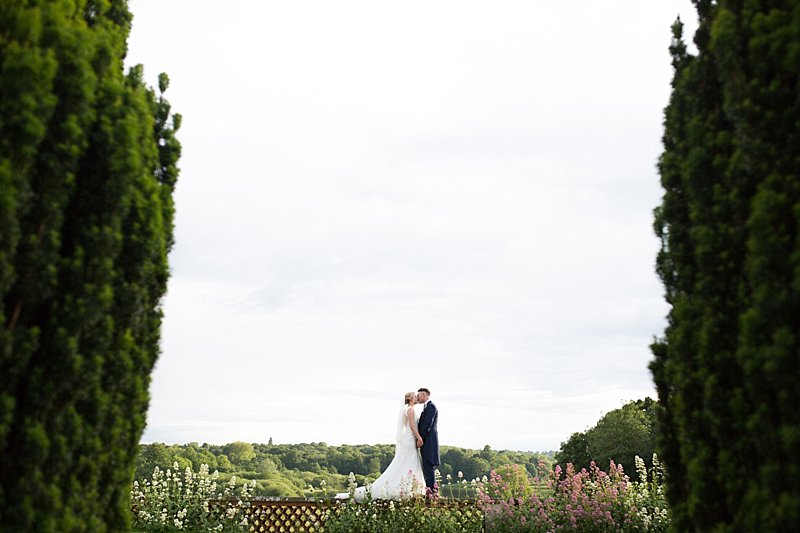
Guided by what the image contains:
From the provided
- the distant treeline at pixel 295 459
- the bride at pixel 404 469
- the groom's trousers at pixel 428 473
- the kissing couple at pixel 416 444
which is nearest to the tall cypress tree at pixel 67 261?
the bride at pixel 404 469

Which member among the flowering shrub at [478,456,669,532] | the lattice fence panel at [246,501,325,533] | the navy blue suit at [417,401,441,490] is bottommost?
the lattice fence panel at [246,501,325,533]

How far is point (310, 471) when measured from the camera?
30484mm

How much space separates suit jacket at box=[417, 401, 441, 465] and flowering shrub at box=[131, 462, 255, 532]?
3.46 m

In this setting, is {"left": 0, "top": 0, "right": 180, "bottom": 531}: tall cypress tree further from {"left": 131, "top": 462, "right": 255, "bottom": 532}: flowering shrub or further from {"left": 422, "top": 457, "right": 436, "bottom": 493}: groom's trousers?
{"left": 422, "top": 457, "right": 436, "bottom": 493}: groom's trousers

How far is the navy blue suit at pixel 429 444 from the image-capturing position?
13.6 m

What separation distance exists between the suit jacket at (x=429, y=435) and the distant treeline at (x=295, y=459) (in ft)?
48.8

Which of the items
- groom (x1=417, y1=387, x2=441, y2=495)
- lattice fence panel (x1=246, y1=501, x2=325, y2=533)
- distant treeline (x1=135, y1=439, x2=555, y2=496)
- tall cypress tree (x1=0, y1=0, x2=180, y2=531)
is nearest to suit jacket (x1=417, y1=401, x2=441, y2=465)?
groom (x1=417, y1=387, x2=441, y2=495)

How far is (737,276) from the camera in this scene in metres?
4.76

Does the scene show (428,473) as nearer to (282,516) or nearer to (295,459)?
(282,516)

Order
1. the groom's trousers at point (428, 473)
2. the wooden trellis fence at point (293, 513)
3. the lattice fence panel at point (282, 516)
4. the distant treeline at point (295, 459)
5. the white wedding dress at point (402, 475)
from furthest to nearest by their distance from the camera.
→ the distant treeline at point (295, 459)
the groom's trousers at point (428, 473)
the lattice fence panel at point (282, 516)
the white wedding dress at point (402, 475)
the wooden trellis fence at point (293, 513)

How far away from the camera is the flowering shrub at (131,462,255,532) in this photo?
12.5 metres

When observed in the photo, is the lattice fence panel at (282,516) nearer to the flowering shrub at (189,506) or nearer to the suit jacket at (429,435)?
the flowering shrub at (189,506)

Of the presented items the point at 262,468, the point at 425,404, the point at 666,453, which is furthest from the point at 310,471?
the point at 666,453

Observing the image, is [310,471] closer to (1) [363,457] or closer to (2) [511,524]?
(1) [363,457]
